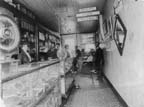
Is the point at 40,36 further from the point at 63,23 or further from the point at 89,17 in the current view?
the point at 89,17

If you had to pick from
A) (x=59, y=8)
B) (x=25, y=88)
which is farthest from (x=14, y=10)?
(x=25, y=88)

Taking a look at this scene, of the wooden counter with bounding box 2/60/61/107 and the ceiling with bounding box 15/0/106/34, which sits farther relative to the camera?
the ceiling with bounding box 15/0/106/34

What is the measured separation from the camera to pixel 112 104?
2.60m

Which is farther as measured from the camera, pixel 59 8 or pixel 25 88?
pixel 59 8

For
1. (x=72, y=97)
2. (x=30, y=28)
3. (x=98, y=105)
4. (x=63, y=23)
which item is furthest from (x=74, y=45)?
(x=98, y=105)

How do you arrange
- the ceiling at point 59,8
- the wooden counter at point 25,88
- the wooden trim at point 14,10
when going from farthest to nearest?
the ceiling at point 59,8, the wooden trim at point 14,10, the wooden counter at point 25,88

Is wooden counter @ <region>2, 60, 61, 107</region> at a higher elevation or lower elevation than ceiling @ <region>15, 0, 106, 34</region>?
lower

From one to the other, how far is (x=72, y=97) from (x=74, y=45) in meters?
3.03

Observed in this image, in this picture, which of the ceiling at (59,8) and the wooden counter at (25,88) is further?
the ceiling at (59,8)

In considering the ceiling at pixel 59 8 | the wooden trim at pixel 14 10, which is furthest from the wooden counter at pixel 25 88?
the ceiling at pixel 59 8

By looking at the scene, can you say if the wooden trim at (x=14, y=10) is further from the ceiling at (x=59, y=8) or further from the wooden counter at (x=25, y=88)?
the wooden counter at (x=25, y=88)

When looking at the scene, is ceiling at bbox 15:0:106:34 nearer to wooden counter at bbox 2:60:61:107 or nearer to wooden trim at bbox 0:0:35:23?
wooden trim at bbox 0:0:35:23

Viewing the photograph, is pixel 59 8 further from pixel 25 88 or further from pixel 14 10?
pixel 25 88

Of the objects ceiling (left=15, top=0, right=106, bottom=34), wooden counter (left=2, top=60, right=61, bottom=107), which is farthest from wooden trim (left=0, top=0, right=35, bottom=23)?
wooden counter (left=2, top=60, right=61, bottom=107)
